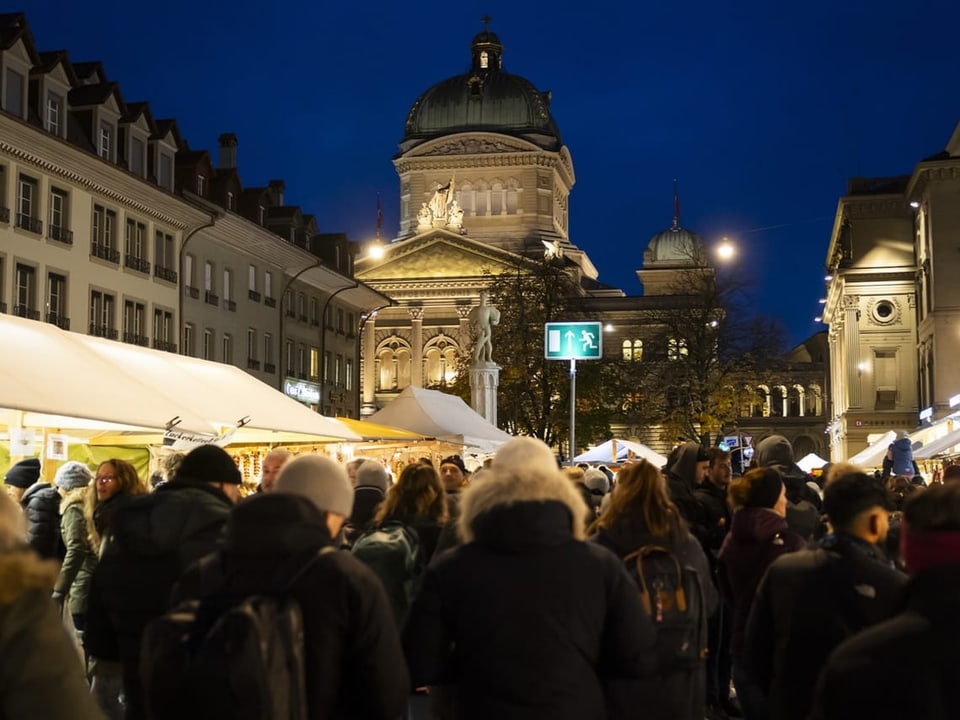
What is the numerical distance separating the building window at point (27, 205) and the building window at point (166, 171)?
22.0 ft

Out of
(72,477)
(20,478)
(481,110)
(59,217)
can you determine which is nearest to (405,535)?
(72,477)

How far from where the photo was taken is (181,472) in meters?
6.56

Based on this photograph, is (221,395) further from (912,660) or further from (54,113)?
(54,113)

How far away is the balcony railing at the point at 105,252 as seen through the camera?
4000cm

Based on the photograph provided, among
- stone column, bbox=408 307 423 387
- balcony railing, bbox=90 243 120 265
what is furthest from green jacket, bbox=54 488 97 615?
stone column, bbox=408 307 423 387

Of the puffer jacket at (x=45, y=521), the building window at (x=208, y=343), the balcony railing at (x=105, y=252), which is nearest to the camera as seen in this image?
the puffer jacket at (x=45, y=521)

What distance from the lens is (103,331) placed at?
134ft

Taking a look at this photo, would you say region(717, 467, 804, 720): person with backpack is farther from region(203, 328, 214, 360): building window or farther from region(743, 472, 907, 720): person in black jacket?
region(203, 328, 214, 360): building window

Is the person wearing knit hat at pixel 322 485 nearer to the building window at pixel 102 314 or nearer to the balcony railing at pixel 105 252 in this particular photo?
the balcony railing at pixel 105 252

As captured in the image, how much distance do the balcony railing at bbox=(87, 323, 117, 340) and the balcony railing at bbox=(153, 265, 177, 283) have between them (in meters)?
3.24

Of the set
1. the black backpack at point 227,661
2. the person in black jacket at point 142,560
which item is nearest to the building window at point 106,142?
the person in black jacket at point 142,560

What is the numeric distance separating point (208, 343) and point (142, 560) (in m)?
44.1

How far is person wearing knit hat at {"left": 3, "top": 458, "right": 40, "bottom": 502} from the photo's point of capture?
1114 centimetres

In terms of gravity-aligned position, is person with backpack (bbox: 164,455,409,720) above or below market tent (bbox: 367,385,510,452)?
below
